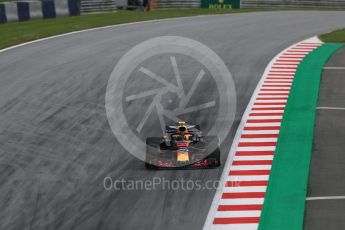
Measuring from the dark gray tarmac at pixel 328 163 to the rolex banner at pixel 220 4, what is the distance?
81.7 ft

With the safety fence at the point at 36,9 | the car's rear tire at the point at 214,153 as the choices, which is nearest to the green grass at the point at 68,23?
the safety fence at the point at 36,9

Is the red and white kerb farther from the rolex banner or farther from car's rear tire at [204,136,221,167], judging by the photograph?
the rolex banner

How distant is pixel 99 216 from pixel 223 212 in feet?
8.10

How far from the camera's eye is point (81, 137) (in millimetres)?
18344

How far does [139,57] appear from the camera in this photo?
29.2m

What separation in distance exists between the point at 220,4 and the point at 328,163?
111 ft

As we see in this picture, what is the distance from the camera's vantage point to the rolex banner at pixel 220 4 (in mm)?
48938

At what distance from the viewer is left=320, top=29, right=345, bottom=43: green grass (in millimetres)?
33531

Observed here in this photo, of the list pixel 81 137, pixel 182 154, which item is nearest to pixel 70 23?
pixel 81 137

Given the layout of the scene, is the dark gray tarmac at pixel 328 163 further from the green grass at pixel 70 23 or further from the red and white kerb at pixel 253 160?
the green grass at pixel 70 23

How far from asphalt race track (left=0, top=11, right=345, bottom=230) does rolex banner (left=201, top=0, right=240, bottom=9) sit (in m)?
13.9

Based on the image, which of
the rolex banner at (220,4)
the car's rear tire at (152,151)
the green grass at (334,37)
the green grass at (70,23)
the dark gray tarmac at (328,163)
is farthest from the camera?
the rolex banner at (220,4)

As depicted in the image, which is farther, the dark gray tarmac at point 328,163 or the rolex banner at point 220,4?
the rolex banner at point 220,4

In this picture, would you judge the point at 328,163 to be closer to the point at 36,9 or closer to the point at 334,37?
the point at 334,37
